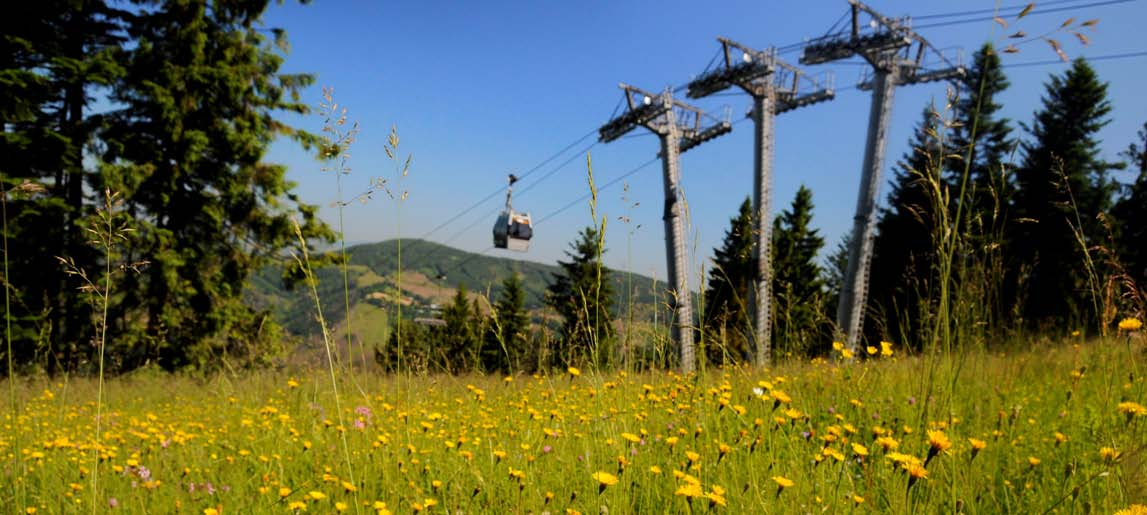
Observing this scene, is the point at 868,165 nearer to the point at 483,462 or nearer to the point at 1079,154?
the point at 483,462

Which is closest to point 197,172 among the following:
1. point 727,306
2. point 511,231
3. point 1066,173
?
point 511,231

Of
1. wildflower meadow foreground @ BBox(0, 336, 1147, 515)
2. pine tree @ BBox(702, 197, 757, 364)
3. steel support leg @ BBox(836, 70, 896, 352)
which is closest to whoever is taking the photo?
wildflower meadow foreground @ BBox(0, 336, 1147, 515)

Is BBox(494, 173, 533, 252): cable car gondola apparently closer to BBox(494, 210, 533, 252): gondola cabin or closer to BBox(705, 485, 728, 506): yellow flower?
BBox(494, 210, 533, 252): gondola cabin

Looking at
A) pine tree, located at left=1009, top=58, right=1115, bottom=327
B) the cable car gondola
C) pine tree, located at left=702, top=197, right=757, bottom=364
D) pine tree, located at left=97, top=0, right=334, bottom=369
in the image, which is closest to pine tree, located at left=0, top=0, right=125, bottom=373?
pine tree, located at left=97, top=0, right=334, bottom=369

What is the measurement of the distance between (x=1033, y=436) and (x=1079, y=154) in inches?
1085

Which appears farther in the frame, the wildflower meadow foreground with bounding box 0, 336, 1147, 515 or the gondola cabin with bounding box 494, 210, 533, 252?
the gondola cabin with bounding box 494, 210, 533, 252

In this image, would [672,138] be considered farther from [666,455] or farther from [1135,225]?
[1135,225]

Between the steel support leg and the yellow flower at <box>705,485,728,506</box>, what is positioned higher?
the steel support leg

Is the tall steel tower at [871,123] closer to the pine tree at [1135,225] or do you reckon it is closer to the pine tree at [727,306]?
the pine tree at [727,306]

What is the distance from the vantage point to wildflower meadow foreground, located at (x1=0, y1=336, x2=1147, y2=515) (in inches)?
71.9

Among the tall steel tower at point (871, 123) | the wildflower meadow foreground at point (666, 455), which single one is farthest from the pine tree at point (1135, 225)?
the wildflower meadow foreground at point (666, 455)

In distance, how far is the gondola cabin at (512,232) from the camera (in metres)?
19.2

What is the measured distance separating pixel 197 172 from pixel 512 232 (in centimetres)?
896

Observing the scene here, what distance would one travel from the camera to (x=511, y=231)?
63.0ft
